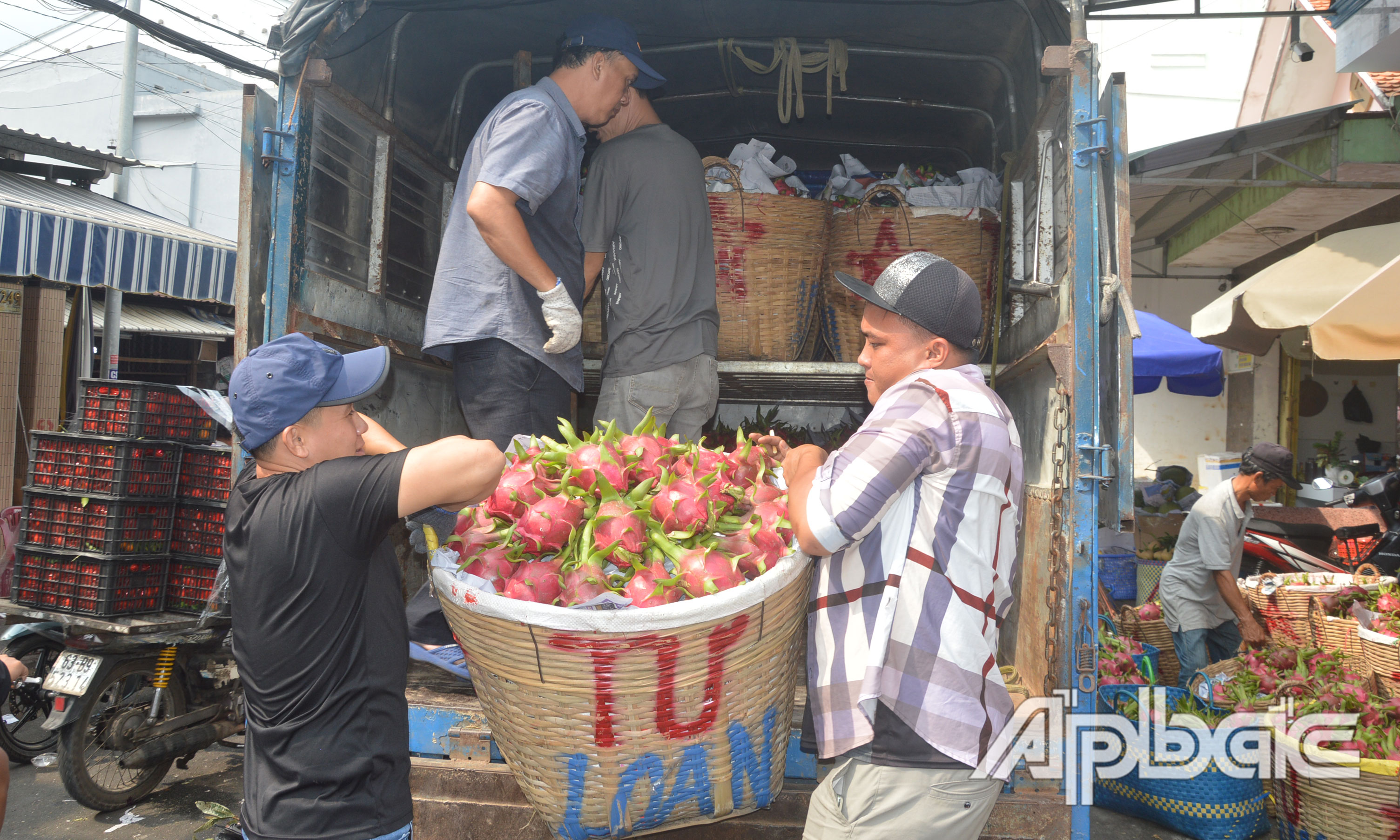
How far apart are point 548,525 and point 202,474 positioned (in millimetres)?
3849

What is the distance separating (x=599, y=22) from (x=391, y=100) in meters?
1.00

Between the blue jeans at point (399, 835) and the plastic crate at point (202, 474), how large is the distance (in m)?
3.43

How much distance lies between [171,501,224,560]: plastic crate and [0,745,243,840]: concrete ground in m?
1.29

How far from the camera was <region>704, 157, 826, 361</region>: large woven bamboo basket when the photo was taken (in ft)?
13.1

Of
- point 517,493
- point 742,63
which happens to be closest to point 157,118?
point 742,63

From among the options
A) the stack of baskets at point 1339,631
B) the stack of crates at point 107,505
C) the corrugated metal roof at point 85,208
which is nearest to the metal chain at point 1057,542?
the stack of baskets at point 1339,631

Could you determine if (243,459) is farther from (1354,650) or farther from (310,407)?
(1354,650)

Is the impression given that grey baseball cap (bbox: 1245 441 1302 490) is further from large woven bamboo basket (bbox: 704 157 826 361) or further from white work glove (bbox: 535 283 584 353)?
white work glove (bbox: 535 283 584 353)

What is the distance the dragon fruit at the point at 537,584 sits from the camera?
6.30ft

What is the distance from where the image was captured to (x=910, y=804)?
1.77 m

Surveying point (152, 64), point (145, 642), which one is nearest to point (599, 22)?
point (145, 642)

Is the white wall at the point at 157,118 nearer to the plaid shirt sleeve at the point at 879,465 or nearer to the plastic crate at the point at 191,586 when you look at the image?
the plastic crate at the point at 191,586

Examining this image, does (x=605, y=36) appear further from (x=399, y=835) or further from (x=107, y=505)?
(x=107, y=505)

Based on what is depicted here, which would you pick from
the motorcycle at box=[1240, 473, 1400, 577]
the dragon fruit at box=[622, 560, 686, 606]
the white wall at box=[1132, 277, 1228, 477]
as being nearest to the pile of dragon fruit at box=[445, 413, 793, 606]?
the dragon fruit at box=[622, 560, 686, 606]
